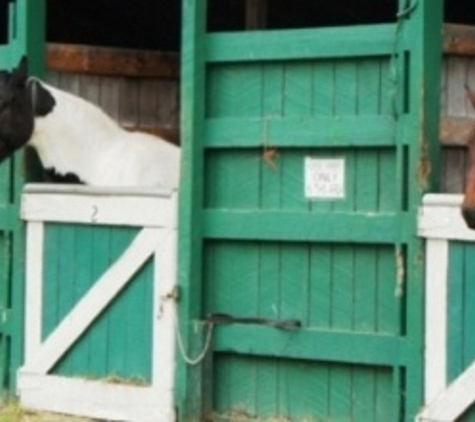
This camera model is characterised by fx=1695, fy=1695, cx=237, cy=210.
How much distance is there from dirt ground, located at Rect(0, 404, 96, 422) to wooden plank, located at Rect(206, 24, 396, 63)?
2.11 metres

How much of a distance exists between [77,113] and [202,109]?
1.55 m

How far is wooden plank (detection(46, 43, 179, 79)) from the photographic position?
9.94 metres

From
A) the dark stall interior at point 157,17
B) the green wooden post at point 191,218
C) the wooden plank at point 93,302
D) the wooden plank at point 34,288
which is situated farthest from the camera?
the dark stall interior at point 157,17

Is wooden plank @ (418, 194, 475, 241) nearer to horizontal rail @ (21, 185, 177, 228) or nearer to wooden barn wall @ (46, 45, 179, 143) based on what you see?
horizontal rail @ (21, 185, 177, 228)

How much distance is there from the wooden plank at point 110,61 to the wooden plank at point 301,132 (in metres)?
1.73

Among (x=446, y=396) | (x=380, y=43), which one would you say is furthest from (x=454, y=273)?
(x=380, y=43)

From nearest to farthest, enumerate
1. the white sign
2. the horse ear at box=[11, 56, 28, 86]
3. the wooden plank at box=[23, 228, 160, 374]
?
1. the white sign
2. the wooden plank at box=[23, 228, 160, 374]
3. the horse ear at box=[11, 56, 28, 86]

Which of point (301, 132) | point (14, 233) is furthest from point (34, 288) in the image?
point (301, 132)

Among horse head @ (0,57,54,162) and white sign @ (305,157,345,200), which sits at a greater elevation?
horse head @ (0,57,54,162)

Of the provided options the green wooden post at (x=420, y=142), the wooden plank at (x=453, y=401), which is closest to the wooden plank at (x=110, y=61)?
the green wooden post at (x=420, y=142)

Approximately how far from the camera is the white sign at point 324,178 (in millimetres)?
8055

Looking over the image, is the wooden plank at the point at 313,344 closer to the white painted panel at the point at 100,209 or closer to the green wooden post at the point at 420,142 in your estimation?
the green wooden post at the point at 420,142

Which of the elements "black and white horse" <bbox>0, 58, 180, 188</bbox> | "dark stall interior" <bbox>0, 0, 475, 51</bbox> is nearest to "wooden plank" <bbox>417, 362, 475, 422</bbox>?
"black and white horse" <bbox>0, 58, 180, 188</bbox>

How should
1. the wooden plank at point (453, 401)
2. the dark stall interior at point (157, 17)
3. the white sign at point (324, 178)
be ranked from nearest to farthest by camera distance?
the wooden plank at point (453, 401) < the white sign at point (324, 178) < the dark stall interior at point (157, 17)
